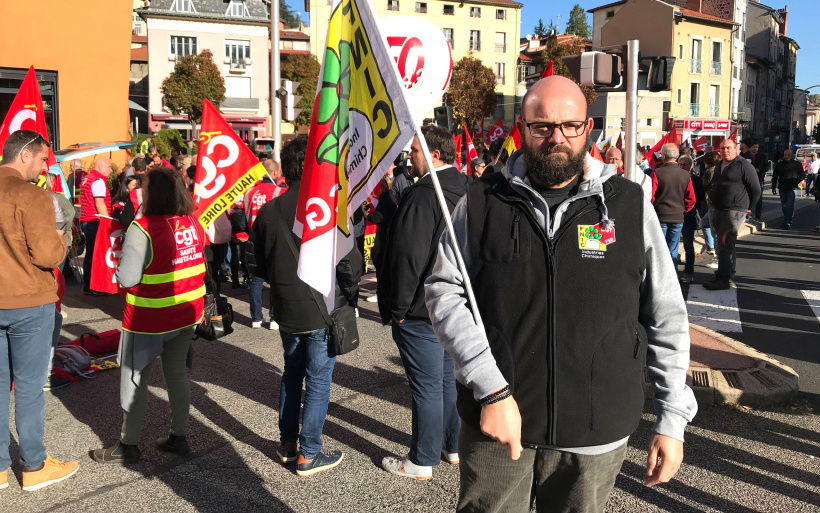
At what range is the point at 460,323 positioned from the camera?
2.28 metres

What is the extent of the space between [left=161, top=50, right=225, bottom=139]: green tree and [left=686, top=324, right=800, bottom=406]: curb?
4208cm

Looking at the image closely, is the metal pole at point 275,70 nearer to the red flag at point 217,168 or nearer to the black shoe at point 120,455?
the red flag at point 217,168

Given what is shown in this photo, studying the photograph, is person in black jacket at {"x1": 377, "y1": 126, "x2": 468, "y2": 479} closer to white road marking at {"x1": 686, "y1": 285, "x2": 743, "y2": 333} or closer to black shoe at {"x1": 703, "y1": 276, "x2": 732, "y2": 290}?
white road marking at {"x1": 686, "y1": 285, "x2": 743, "y2": 333}

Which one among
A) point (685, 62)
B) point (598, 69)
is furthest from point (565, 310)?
point (685, 62)

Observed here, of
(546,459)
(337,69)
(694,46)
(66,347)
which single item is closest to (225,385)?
(66,347)

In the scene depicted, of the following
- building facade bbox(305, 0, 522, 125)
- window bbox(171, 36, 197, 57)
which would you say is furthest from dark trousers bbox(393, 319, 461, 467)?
building facade bbox(305, 0, 522, 125)

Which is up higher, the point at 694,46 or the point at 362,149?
the point at 694,46

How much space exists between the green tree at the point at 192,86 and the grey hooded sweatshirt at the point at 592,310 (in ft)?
145

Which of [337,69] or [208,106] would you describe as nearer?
[337,69]

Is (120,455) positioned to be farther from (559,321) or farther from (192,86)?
(192,86)

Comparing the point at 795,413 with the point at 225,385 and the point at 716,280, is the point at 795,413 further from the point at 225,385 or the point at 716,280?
the point at 716,280

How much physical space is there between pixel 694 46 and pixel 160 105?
4193cm

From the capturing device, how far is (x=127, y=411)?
14.6 ft

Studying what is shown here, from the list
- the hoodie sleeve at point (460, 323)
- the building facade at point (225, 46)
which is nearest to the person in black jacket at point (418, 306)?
the hoodie sleeve at point (460, 323)
